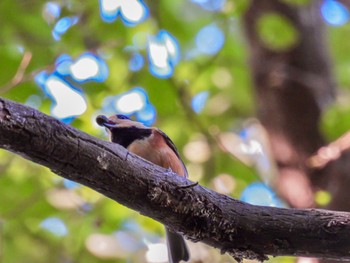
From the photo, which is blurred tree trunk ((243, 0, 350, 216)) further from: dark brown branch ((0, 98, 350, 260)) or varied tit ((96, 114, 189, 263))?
dark brown branch ((0, 98, 350, 260))

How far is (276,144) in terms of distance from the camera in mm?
3615

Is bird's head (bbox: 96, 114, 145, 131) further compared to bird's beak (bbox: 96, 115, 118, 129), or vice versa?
bird's head (bbox: 96, 114, 145, 131)

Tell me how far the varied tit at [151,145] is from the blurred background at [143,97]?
45 cm

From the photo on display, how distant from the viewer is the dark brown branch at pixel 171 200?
5.13 feet

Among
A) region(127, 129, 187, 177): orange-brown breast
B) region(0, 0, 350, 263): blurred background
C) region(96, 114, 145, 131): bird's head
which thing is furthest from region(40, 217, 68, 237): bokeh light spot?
region(127, 129, 187, 177): orange-brown breast

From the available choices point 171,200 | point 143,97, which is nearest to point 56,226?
point 143,97

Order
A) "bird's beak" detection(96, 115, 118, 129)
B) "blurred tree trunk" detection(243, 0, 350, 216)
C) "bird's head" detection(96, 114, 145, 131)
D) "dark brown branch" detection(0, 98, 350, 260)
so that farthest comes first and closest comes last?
"blurred tree trunk" detection(243, 0, 350, 216) < "bird's head" detection(96, 114, 145, 131) < "bird's beak" detection(96, 115, 118, 129) < "dark brown branch" detection(0, 98, 350, 260)

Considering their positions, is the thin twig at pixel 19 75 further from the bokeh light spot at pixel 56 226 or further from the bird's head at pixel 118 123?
the bokeh light spot at pixel 56 226

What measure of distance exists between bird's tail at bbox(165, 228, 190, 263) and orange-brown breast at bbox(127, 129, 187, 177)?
346 millimetres

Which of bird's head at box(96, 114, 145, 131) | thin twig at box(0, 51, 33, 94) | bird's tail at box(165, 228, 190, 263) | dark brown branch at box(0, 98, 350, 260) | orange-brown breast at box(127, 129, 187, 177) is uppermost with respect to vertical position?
thin twig at box(0, 51, 33, 94)

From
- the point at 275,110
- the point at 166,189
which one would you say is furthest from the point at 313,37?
the point at 166,189

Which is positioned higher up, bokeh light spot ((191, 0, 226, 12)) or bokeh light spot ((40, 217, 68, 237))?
bokeh light spot ((191, 0, 226, 12))

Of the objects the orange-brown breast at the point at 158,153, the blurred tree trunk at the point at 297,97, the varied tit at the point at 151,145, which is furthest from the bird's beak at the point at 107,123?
the blurred tree trunk at the point at 297,97

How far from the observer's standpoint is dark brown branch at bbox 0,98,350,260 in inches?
61.6
